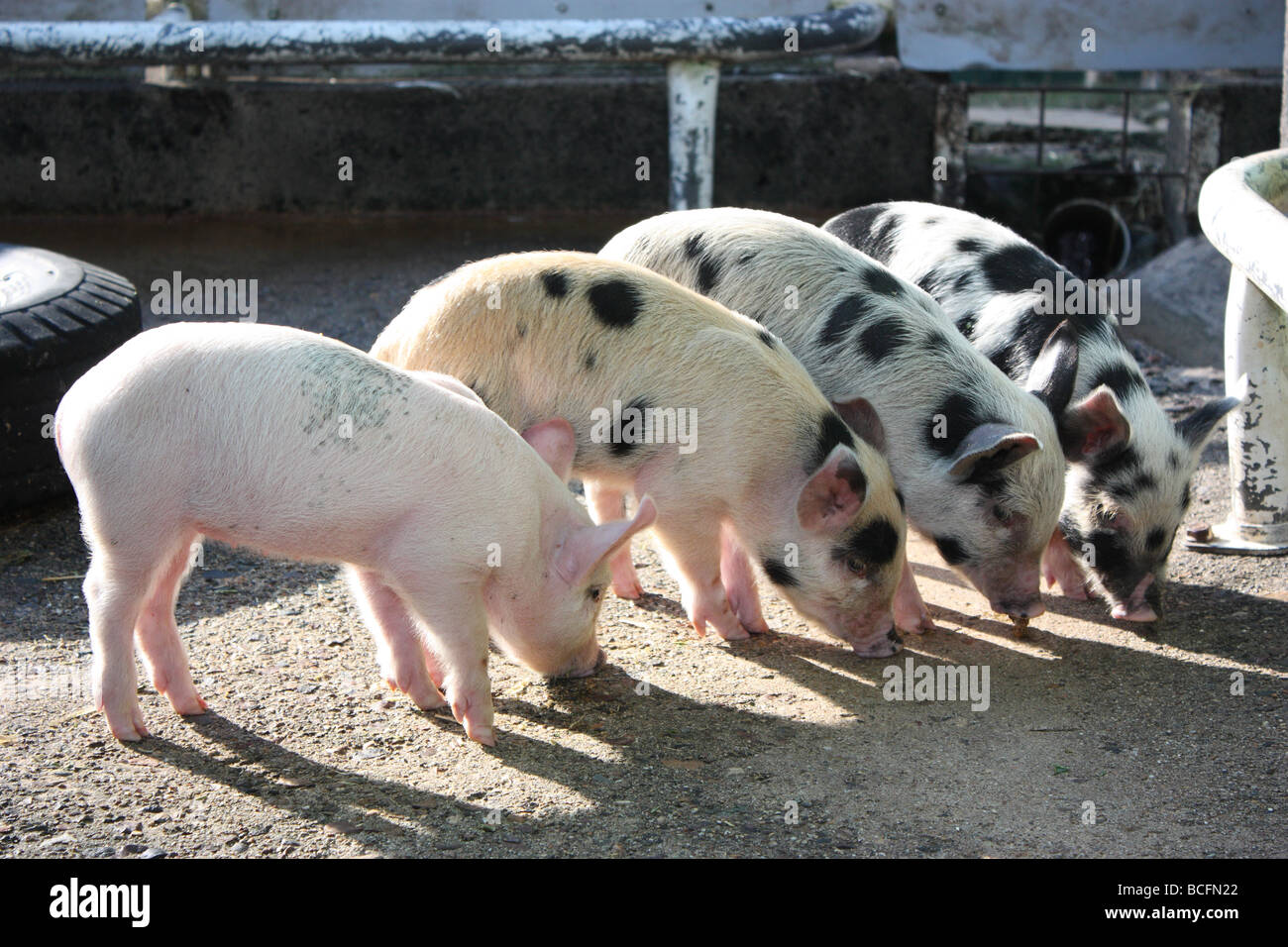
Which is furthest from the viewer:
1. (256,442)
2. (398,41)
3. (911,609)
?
(398,41)

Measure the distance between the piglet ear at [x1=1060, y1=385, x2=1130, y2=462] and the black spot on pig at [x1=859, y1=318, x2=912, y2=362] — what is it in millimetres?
656

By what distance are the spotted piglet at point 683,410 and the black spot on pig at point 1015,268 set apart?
Result: 4.40 ft

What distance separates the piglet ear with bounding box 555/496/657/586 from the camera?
170 inches

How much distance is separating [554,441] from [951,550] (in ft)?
5.14

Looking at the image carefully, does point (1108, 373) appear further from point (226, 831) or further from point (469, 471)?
point (226, 831)

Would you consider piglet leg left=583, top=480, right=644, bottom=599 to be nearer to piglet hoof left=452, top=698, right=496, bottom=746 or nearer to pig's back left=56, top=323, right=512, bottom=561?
piglet hoof left=452, top=698, right=496, bottom=746

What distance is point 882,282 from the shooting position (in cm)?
555

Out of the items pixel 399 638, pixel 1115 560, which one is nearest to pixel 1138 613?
pixel 1115 560

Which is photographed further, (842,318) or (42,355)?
(42,355)

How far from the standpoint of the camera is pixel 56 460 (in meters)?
6.10

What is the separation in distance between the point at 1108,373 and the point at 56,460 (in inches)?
170

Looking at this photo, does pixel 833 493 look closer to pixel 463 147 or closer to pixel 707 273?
pixel 707 273

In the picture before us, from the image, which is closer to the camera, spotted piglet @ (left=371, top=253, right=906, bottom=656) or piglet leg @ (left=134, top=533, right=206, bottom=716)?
piglet leg @ (left=134, top=533, right=206, bottom=716)

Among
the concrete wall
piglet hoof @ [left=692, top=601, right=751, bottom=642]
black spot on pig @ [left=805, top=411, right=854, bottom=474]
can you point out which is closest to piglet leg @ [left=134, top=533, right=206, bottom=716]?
piglet hoof @ [left=692, top=601, right=751, bottom=642]
